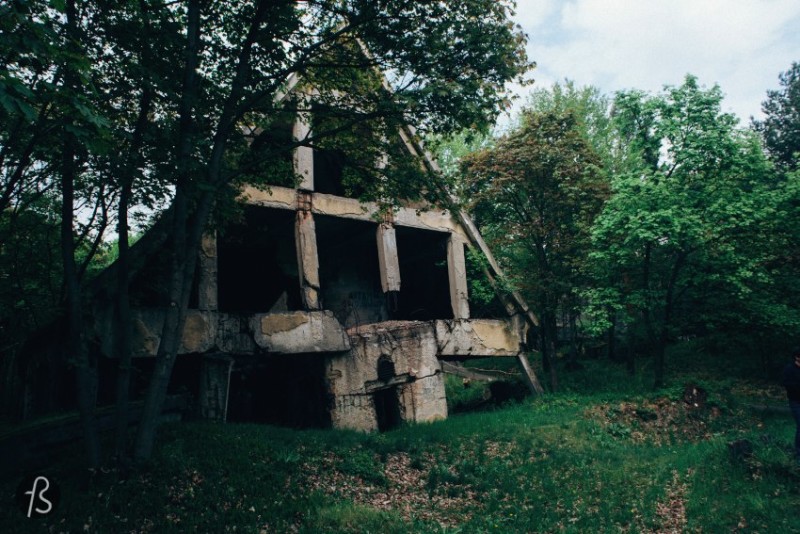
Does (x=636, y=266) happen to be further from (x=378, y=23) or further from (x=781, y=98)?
(x=781, y=98)

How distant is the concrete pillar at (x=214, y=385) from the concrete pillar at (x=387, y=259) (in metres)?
4.66

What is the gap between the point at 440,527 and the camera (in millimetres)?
6953

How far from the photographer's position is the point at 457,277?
50.2 feet

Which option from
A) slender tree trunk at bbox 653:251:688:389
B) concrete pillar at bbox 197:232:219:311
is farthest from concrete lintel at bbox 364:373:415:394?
slender tree trunk at bbox 653:251:688:389

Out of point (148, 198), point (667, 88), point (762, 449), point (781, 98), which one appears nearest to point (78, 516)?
point (148, 198)

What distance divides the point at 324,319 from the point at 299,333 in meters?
0.72

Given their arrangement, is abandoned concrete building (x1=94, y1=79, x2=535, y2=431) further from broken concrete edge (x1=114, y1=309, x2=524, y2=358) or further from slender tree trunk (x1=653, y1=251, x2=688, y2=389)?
slender tree trunk (x1=653, y1=251, x2=688, y2=389)

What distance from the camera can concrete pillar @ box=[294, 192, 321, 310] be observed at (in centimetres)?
1239

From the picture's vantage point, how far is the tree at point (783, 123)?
21859 mm

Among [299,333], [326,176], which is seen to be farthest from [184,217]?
[326,176]

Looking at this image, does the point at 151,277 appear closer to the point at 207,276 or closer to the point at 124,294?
the point at 207,276

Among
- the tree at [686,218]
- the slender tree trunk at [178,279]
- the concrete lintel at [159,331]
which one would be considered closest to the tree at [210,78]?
the slender tree trunk at [178,279]

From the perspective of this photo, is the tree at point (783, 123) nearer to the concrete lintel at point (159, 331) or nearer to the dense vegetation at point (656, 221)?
the dense vegetation at point (656, 221)

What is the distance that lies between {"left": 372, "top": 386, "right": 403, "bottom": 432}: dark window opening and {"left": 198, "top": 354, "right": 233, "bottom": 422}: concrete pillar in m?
4.16
